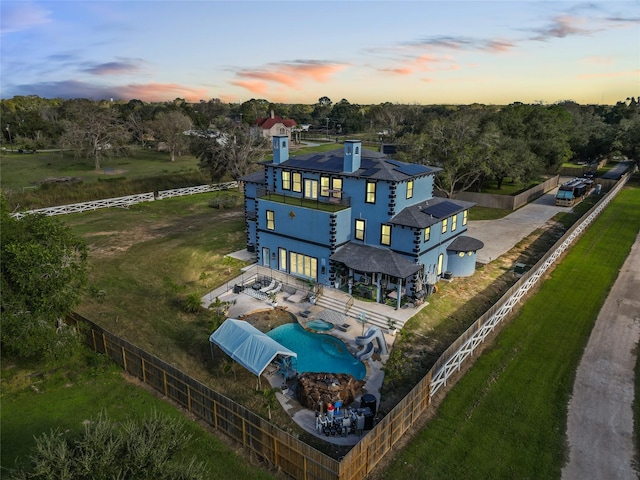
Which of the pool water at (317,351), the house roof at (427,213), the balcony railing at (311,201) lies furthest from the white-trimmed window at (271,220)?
the pool water at (317,351)

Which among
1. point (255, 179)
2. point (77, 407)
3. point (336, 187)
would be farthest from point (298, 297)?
point (77, 407)

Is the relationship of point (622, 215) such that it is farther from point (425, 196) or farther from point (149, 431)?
point (149, 431)

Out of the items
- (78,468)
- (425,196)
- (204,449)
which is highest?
(425,196)

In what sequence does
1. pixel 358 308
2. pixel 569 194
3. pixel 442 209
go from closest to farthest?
pixel 358 308
pixel 442 209
pixel 569 194

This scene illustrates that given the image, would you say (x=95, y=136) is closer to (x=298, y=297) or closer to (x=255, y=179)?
(x=255, y=179)

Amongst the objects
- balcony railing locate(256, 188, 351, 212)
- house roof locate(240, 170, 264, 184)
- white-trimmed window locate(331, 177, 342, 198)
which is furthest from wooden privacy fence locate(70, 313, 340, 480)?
house roof locate(240, 170, 264, 184)

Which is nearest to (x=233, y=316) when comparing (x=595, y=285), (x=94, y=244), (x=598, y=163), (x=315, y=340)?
(x=315, y=340)
